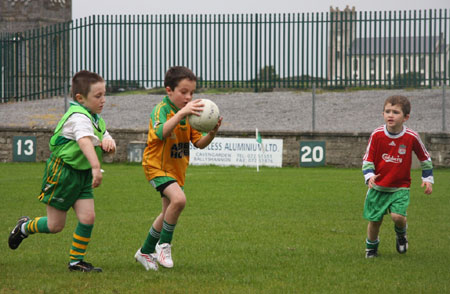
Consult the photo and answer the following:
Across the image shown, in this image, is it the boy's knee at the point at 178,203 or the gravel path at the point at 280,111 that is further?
the gravel path at the point at 280,111

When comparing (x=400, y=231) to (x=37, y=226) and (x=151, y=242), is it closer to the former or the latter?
(x=151, y=242)

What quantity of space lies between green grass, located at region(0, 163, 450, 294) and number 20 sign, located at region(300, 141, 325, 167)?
618cm

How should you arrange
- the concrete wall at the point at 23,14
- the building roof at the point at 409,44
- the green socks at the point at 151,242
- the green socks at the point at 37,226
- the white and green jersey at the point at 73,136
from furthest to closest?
1. the concrete wall at the point at 23,14
2. the building roof at the point at 409,44
3. the green socks at the point at 151,242
4. the green socks at the point at 37,226
5. the white and green jersey at the point at 73,136

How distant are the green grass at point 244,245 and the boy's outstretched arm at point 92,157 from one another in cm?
82

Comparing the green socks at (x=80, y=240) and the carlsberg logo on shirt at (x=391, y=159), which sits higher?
the carlsberg logo on shirt at (x=391, y=159)

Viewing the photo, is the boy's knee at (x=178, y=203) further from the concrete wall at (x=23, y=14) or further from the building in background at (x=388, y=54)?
the concrete wall at (x=23, y=14)

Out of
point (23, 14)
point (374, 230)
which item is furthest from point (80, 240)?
point (23, 14)

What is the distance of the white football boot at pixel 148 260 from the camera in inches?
249

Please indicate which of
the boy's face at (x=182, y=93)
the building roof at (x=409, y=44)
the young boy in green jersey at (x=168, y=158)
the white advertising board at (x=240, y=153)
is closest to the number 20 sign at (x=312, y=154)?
the white advertising board at (x=240, y=153)

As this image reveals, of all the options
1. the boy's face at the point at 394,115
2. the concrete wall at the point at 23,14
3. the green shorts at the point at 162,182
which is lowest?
the green shorts at the point at 162,182

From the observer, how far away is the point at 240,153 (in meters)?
21.0

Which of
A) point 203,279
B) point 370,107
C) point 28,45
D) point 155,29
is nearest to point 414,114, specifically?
point 370,107

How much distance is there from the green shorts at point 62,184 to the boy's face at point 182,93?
0.98 meters

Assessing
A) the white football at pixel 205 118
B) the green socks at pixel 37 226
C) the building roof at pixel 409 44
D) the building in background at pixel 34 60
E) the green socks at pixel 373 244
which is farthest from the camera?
the building in background at pixel 34 60
